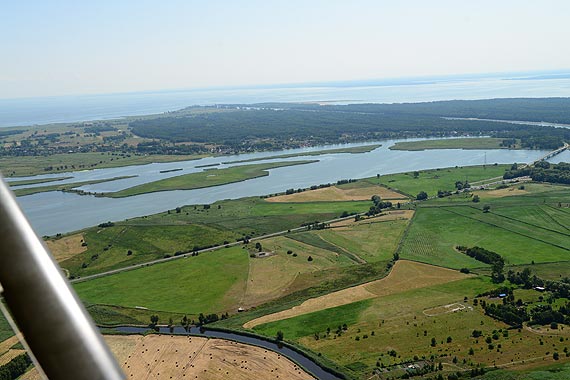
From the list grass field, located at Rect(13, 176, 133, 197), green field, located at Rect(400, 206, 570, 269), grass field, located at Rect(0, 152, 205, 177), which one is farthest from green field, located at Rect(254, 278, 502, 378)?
grass field, located at Rect(0, 152, 205, 177)

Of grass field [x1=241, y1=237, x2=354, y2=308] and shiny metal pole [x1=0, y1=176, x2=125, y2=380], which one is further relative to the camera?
grass field [x1=241, y1=237, x2=354, y2=308]

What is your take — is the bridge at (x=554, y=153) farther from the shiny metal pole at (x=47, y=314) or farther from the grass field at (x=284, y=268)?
the shiny metal pole at (x=47, y=314)

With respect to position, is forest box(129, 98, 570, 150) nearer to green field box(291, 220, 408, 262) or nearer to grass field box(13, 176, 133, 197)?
grass field box(13, 176, 133, 197)

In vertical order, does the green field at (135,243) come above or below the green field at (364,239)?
below

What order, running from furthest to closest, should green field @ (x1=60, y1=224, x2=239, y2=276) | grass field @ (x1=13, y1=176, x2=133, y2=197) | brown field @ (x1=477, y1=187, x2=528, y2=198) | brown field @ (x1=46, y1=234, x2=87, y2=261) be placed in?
grass field @ (x1=13, y1=176, x2=133, y2=197)
brown field @ (x1=477, y1=187, x2=528, y2=198)
brown field @ (x1=46, y1=234, x2=87, y2=261)
green field @ (x1=60, y1=224, x2=239, y2=276)

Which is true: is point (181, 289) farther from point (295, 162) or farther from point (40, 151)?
point (40, 151)

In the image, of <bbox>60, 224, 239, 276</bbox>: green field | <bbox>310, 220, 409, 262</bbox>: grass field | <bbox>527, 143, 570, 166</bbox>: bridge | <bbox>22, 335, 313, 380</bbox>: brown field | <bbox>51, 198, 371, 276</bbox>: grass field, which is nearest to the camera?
<bbox>22, 335, 313, 380</bbox>: brown field

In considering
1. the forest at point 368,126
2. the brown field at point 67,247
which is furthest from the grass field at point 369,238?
the forest at point 368,126

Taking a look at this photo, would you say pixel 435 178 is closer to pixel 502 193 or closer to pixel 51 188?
pixel 502 193
